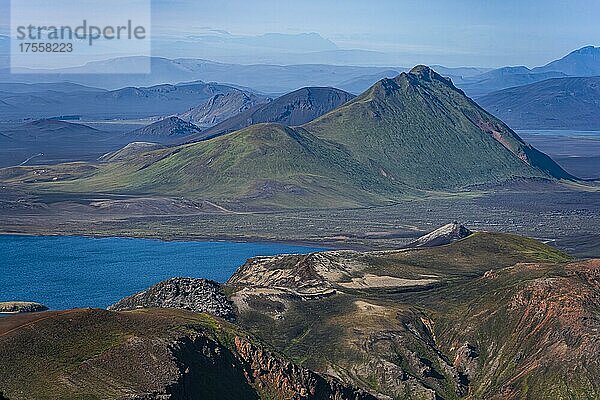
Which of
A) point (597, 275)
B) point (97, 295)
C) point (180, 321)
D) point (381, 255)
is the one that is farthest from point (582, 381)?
point (97, 295)

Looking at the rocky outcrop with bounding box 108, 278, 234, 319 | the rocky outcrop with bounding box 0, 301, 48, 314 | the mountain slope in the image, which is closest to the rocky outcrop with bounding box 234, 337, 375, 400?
the mountain slope

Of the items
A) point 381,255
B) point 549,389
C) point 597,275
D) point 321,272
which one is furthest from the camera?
point 381,255

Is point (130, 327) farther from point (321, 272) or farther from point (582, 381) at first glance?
point (321, 272)

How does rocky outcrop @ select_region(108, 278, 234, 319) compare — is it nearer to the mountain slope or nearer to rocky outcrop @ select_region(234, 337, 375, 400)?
the mountain slope

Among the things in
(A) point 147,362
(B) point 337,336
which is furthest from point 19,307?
(A) point 147,362

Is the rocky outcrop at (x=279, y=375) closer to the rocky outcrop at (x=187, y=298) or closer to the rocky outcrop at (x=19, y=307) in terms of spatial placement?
the rocky outcrop at (x=187, y=298)

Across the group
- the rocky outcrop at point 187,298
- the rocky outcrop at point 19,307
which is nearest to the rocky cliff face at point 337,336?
the rocky outcrop at point 187,298

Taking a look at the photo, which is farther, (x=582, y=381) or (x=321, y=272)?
(x=321, y=272)
